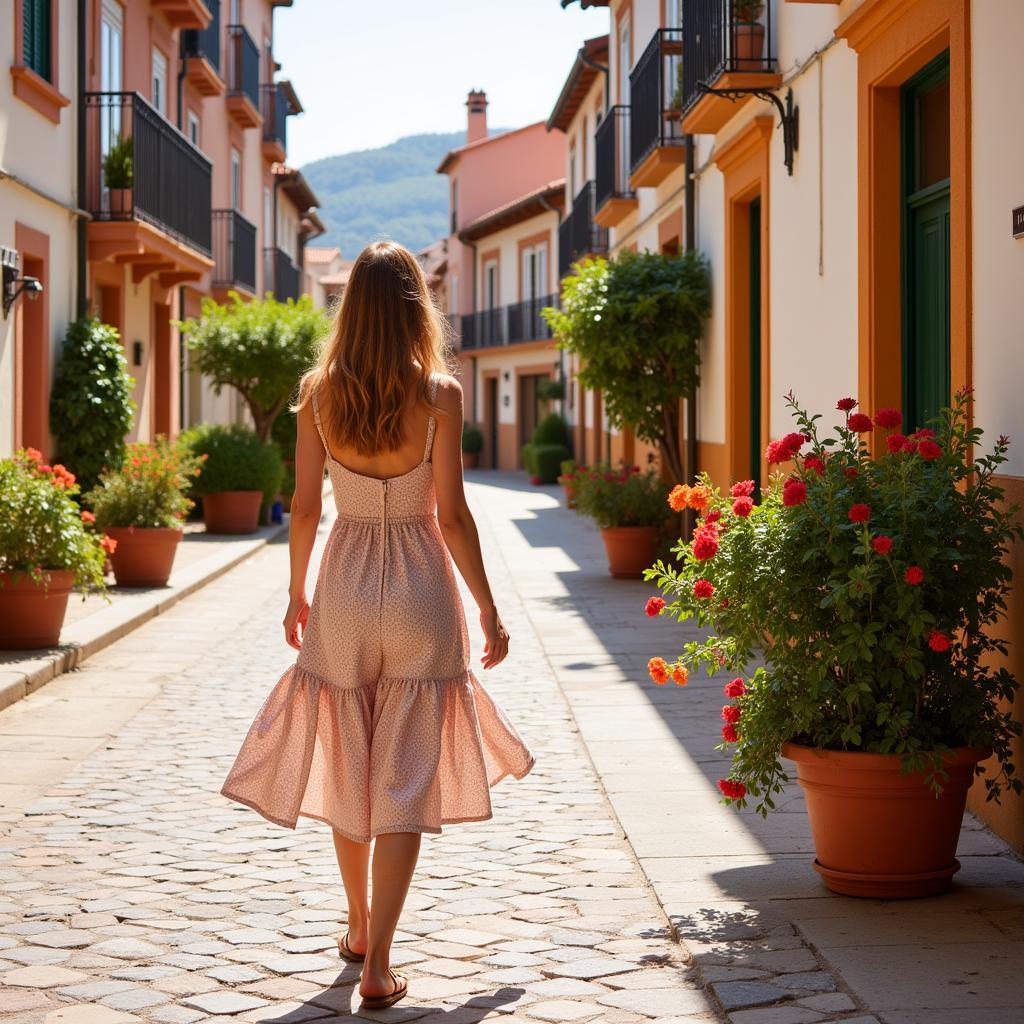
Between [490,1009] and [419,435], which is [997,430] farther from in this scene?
[490,1009]

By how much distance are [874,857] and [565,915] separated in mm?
929

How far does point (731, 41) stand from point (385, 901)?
7478 millimetres

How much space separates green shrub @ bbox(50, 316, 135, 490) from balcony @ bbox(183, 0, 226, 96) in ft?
23.9

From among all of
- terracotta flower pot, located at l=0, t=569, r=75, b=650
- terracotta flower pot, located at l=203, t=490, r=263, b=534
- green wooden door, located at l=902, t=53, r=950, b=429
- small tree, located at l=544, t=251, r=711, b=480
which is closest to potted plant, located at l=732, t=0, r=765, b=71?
green wooden door, located at l=902, t=53, r=950, b=429

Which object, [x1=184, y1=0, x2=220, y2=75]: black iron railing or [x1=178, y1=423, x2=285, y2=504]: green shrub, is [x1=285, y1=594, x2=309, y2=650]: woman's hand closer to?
[x1=178, y1=423, x2=285, y2=504]: green shrub

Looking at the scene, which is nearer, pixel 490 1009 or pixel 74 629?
pixel 490 1009

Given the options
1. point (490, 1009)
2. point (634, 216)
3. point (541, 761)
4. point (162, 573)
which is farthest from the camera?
point (634, 216)

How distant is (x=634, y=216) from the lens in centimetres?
1816

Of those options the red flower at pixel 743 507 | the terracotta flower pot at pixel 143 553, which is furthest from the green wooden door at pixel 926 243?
the terracotta flower pot at pixel 143 553

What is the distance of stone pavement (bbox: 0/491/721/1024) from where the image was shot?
3.84 metres

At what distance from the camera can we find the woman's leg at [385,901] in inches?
149

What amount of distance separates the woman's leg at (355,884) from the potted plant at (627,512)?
941 cm

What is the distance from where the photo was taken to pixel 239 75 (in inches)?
996

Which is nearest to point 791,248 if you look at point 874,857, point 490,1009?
point 874,857
